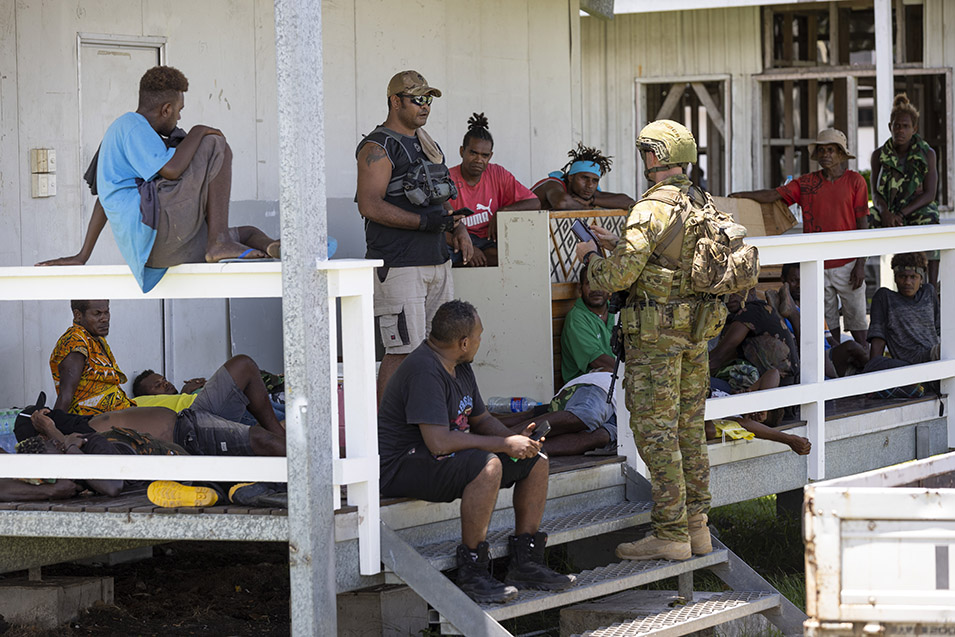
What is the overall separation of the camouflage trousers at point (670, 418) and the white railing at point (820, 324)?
0.41m

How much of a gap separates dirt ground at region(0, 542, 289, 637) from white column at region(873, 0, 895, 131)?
652 centimetres

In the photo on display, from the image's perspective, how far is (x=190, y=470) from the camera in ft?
15.4

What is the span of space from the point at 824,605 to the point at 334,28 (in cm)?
520

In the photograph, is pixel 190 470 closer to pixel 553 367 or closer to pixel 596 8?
pixel 553 367

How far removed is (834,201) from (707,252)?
13.5 ft

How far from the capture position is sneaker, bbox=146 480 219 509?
4812mm

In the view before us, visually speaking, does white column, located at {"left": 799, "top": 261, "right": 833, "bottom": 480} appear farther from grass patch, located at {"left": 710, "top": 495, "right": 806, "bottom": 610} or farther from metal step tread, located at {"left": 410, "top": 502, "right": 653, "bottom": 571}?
metal step tread, located at {"left": 410, "top": 502, "right": 653, "bottom": 571}

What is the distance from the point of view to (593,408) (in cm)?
611

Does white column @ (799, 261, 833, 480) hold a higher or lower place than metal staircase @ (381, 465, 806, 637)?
higher

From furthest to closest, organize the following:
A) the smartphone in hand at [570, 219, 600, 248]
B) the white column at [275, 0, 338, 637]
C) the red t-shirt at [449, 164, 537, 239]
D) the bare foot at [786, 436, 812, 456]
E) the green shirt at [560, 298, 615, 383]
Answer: the red t-shirt at [449, 164, 537, 239] < the smartphone in hand at [570, 219, 600, 248] < the green shirt at [560, 298, 615, 383] < the bare foot at [786, 436, 812, 456] < the white column at [275, 0, 338, 637]

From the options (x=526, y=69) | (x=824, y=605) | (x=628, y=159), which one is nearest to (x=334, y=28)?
(x=526, y=69)

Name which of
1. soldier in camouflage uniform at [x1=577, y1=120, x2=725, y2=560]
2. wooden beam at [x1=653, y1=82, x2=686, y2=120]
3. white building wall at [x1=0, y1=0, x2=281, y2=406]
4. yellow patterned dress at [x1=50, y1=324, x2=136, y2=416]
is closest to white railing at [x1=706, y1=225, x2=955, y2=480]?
soldier in camouflage uniform at [x1=577, y1=120, x2=725, y2=560]

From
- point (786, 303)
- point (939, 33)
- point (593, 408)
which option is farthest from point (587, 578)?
point (939, 33)

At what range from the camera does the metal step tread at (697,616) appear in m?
5.04
